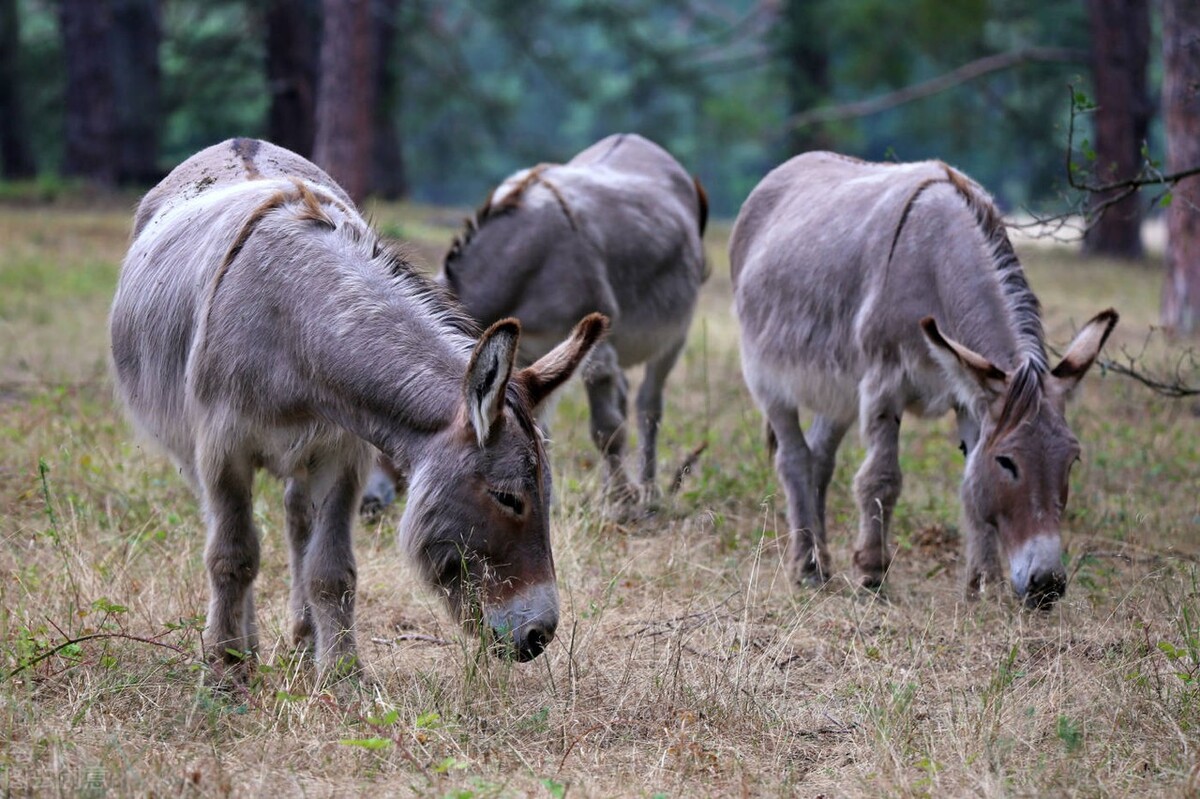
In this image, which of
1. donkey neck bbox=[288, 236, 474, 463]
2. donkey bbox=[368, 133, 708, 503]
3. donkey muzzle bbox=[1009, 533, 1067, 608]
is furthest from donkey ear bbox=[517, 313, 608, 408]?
donkey bbox=[368, 133, 708, 503]

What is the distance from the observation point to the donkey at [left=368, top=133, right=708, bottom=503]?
685 cm

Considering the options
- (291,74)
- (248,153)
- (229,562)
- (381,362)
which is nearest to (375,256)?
(381,362)

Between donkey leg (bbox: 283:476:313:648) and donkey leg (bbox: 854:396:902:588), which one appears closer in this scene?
donkey leg (bbox: 283:476:313:648)

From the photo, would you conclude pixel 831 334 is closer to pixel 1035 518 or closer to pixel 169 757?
pixel 1035 518

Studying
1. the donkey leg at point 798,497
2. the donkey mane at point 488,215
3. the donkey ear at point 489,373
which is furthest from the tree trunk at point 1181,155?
the donkey ear at point 489,373

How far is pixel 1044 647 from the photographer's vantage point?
15.2ft

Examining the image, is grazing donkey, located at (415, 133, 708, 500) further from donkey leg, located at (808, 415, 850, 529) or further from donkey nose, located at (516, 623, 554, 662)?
donkey nose, located at (516, 623, 554, 662)

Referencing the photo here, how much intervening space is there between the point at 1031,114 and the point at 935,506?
767 inches

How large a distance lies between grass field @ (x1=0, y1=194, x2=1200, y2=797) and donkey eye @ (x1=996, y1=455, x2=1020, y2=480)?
1.71 feet

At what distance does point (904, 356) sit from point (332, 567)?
2.46m

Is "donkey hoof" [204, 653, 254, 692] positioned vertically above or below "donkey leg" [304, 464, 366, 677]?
below

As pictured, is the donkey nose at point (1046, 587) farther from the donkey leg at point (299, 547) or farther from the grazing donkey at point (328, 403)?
the donkey leg at point (299, 547)

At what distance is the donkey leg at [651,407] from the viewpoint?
7395 mm

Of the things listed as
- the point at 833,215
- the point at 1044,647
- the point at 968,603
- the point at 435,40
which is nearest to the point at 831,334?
the point at 833,215
